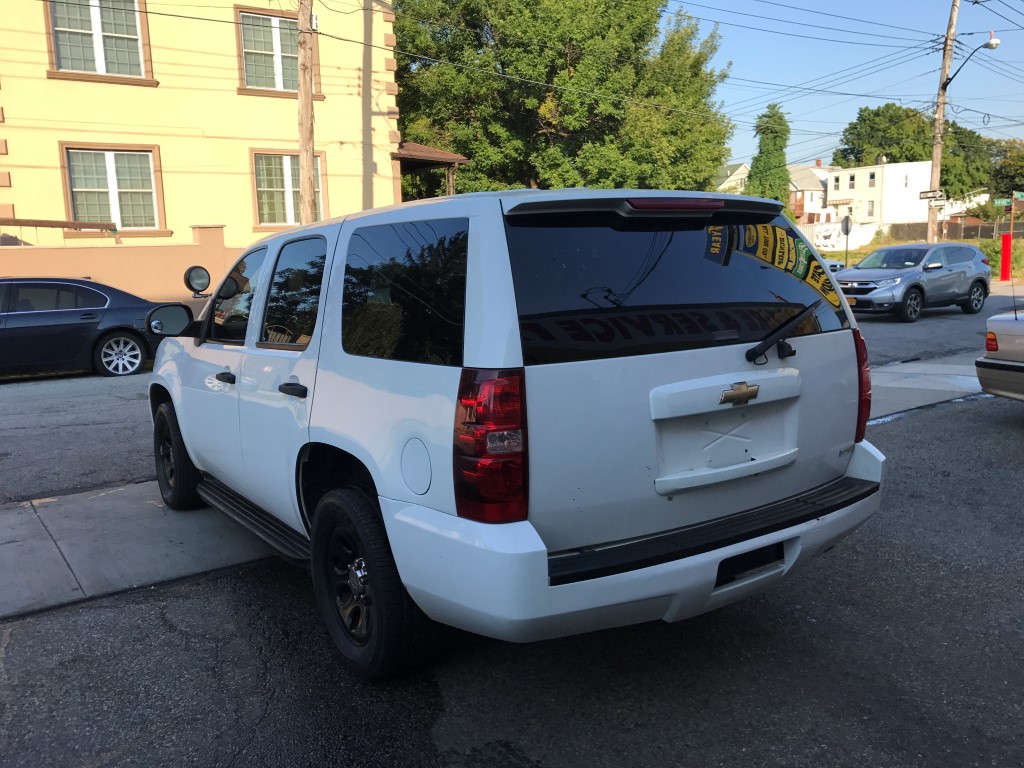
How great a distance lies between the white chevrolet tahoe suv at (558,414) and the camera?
262 cm

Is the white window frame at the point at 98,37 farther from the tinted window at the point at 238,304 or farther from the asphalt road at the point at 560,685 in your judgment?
the asphalt road at the point at 560,685

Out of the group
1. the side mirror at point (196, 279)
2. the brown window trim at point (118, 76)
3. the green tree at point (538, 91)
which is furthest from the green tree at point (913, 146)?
the side mirror at point (196, 279)

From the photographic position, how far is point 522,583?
254 cm

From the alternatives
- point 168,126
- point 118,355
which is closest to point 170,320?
point 118,355

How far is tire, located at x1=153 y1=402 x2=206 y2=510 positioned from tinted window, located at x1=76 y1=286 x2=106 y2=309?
7.25 metres

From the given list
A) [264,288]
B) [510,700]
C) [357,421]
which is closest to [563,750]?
[510,700]

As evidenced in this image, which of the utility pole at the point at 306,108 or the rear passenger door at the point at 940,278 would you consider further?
the rear passenger door at the point at 940,278

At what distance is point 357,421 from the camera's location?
3.09 metres

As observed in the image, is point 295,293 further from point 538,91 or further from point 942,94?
point 942,94

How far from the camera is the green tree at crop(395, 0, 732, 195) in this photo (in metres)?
30.5

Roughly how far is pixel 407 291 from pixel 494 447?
779mm

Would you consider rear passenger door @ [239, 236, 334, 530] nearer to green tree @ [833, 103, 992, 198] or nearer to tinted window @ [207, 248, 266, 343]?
tinted window @ [207, 248, 266, 343]

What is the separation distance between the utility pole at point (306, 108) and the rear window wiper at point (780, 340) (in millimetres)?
13729

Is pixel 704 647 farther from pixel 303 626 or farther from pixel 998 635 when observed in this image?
pixel 303 626
